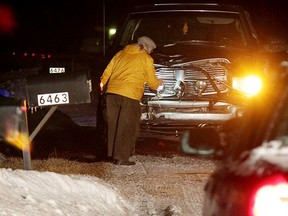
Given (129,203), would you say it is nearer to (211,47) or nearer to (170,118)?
(170,118)

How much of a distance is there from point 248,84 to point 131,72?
1634 mm

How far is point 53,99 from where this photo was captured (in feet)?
22.9

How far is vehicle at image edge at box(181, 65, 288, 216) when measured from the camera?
259 centimetres

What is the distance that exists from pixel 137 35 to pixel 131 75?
6.37ft

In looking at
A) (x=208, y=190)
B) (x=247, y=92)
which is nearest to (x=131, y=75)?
(x=247, y=92)

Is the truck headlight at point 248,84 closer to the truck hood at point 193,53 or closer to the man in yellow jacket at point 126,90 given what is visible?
the truck hood at point 193,53

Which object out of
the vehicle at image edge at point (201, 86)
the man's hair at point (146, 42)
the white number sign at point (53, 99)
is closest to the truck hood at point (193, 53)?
the vehicle at image edge at point (201, 86)

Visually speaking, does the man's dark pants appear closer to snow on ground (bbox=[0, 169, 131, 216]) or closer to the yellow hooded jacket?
the yellow hooded jacket

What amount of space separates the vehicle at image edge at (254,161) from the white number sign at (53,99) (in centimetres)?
348

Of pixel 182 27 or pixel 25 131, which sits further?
pixel 182 27

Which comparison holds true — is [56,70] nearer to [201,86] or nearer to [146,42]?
[201,86]

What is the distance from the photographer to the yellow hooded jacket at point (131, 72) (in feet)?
26.7

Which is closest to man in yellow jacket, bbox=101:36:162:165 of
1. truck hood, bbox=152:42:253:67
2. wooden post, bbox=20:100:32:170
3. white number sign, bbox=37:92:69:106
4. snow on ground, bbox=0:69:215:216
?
snow on ground, bbox=0:69:215:216

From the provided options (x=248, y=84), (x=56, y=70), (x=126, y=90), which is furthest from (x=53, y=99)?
(x=56, y=70)
